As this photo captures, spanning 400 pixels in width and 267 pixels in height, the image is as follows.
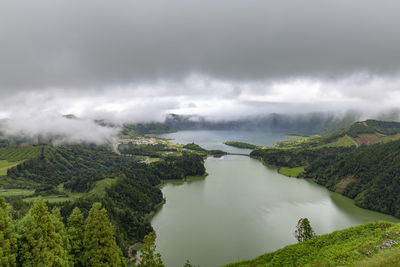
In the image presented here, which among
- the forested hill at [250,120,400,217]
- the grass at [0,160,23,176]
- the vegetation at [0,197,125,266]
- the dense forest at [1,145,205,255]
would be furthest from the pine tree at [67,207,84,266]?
the grass at [0,160,23,176]

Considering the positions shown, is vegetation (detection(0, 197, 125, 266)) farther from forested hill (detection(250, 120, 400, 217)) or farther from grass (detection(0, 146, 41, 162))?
grass (detection(0, 146, 41, 162))

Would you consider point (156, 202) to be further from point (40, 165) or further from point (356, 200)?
point (40, 165)

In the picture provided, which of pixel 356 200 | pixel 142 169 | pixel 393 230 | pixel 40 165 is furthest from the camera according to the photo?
pixel 40 165

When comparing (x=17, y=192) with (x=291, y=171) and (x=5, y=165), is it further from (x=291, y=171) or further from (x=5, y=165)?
(x=291, y=171)

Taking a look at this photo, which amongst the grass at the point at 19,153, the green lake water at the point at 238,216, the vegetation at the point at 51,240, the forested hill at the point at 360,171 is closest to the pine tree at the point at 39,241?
the vegetation at the point at 51,240

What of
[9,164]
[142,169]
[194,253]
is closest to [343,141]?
[142,169]

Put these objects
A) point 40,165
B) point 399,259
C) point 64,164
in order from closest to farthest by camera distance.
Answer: point 399,259, point 40,165, point 64,164

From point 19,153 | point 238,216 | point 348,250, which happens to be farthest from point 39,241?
point 19,153

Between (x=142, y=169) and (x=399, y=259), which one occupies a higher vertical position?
(x=399, y=259)
